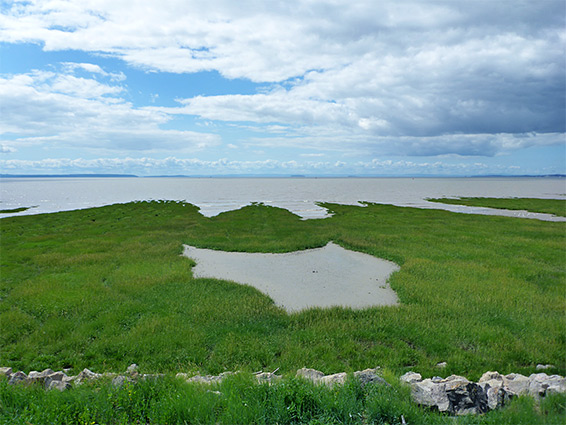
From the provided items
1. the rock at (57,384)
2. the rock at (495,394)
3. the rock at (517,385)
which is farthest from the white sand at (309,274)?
the rock at (57,384)

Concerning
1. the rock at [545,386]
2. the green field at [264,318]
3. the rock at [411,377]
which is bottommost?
the green field at [264,318]

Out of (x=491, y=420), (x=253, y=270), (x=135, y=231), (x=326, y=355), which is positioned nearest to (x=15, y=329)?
(x=326, y=355)

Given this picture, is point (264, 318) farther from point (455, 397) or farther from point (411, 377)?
point (455, 397)

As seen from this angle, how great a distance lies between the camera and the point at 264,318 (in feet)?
48.3

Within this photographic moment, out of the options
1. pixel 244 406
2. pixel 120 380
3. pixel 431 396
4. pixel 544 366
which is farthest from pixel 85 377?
pixel 544 366

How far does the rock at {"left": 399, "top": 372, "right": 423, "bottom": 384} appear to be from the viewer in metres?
9.10

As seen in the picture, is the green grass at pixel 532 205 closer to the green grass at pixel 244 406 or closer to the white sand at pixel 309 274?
the white sand at pixel 309 274

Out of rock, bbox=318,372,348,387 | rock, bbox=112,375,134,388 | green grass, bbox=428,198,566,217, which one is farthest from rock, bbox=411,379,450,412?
green grass, bbox=428,198,566,217

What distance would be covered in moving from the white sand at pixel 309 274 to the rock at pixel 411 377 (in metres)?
6.78

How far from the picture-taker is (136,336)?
12555 mm

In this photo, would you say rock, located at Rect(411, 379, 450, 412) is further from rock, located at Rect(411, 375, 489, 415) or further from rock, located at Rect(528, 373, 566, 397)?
rock, located at Rect(528, 373, 566, 397)

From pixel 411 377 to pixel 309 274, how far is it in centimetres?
1339

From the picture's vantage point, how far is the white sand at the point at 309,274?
17797 mm

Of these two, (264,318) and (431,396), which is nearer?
(431,396)
